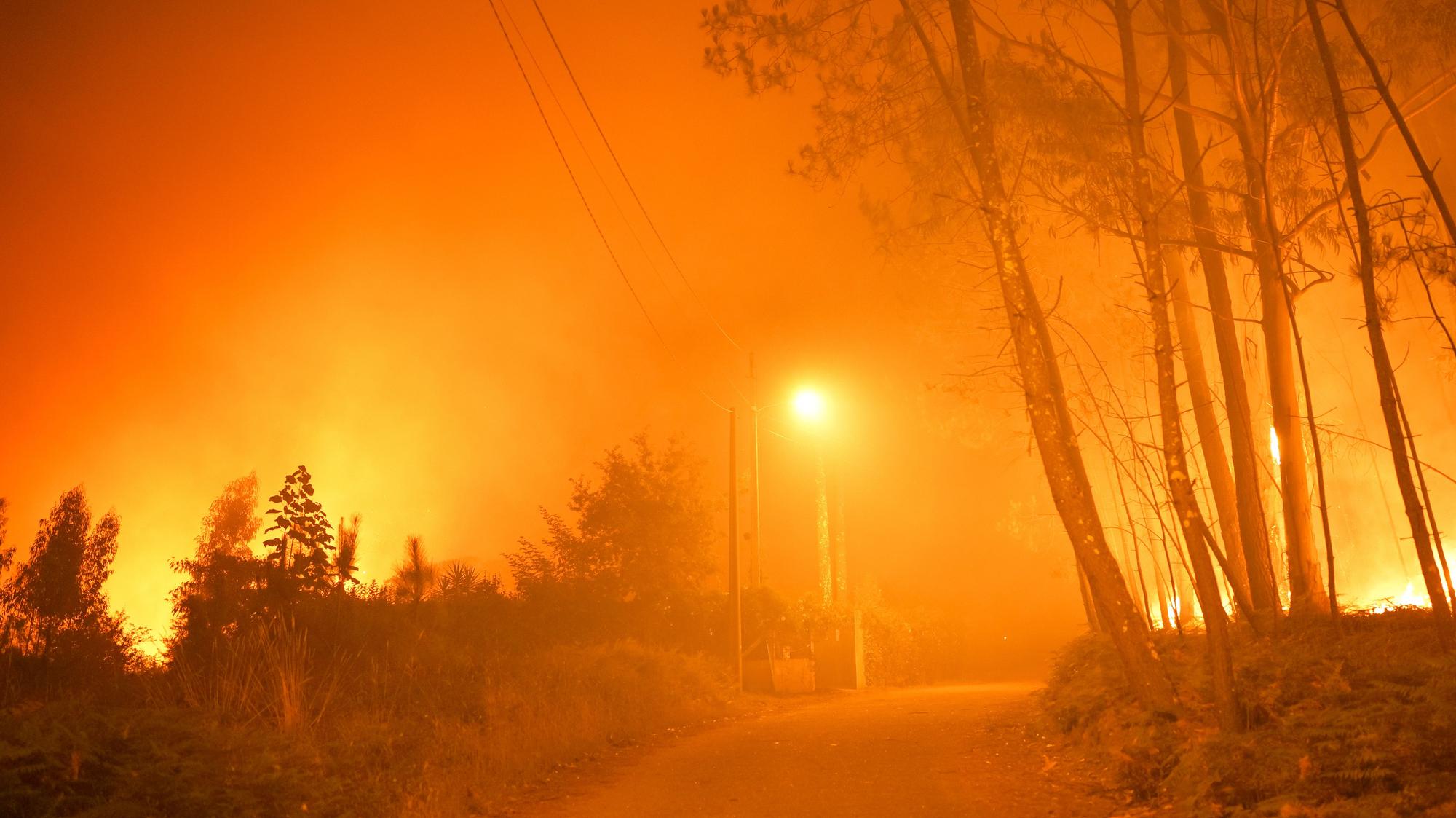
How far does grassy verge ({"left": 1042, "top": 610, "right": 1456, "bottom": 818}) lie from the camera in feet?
18.3

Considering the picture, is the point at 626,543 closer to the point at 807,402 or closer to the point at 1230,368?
the point at 807,402

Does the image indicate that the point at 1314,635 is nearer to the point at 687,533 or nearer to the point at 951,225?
the point at 951,225

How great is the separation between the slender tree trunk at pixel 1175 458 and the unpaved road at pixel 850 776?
1400 millimetres

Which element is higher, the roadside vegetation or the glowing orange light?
the glowing orange light

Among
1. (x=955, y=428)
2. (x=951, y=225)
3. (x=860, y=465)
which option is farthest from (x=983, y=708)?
(x=860, y=465)

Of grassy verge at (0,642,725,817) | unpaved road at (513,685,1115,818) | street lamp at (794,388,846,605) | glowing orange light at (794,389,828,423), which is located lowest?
unpaved road at (513,685,1115,818)

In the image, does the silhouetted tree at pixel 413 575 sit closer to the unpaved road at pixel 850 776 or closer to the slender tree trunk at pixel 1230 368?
the unpaved road at pixel 850 776

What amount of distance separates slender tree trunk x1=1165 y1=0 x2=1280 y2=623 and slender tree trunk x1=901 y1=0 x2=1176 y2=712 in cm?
→ 219

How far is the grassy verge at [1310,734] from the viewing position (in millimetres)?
5566

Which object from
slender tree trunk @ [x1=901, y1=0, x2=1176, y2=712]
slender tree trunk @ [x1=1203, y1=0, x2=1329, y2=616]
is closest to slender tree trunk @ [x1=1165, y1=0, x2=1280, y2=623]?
slender tree trunk @ [x1=1203, y1=0, x2=1329, y2=616]

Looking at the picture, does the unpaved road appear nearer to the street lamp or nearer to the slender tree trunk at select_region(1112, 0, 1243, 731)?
the slender tree trunk at select_region(1112, 0, 1243, 731)

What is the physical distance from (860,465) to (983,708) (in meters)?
41.9

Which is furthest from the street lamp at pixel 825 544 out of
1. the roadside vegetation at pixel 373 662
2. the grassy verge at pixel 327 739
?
the grassy verge at pixel 327 739

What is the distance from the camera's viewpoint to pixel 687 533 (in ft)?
94.9
